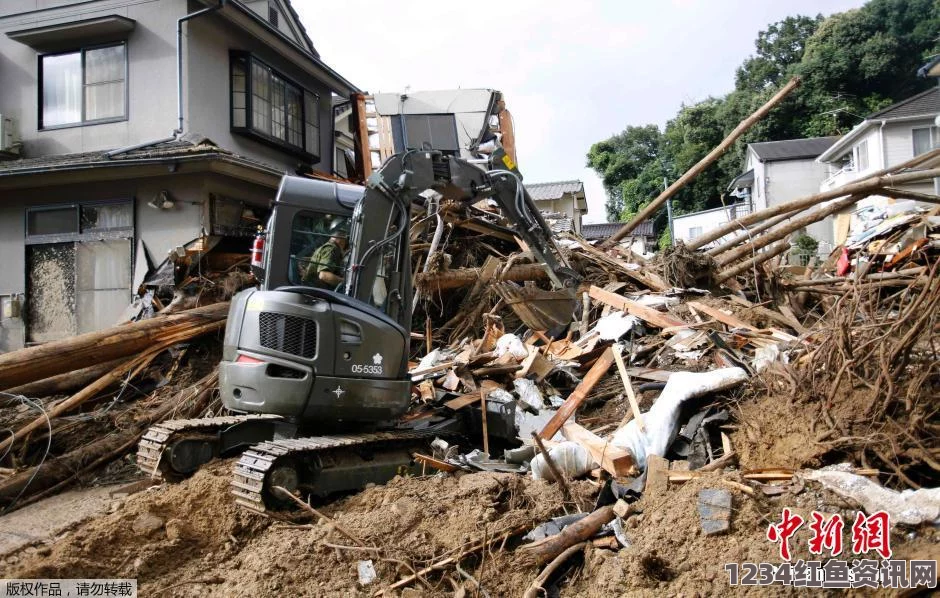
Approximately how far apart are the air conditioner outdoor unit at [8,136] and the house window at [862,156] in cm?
2851

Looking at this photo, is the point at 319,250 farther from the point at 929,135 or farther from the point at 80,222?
the point at 929,135

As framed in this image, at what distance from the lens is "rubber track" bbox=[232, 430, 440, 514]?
4621 millimetres

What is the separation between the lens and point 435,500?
4.73 meters

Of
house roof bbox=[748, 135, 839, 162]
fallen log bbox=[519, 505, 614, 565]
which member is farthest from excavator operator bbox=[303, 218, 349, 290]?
house roof bbox=[748, 135, 839, 162]

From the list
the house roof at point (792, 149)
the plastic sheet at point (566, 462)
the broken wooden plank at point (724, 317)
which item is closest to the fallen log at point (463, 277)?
the broken wooden plank at point (724, 317)

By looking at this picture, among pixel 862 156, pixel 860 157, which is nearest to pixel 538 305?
pixel 862 156

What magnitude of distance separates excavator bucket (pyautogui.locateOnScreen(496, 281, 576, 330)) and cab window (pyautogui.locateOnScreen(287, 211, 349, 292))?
4272mm

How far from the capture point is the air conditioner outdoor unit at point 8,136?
1155cm

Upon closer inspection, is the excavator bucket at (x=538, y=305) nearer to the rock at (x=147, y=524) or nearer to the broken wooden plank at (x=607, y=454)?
the broken wooden plank at (x=607, y=454)

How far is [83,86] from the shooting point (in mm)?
11719

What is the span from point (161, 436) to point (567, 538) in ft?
10.8

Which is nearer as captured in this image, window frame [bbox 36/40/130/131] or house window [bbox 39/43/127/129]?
window frame [bbox 36/40/130/131]

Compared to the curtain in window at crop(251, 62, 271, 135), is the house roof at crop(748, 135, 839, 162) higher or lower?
higher

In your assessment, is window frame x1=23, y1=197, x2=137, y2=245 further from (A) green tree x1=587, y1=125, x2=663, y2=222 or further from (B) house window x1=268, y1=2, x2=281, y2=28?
(A) green tree x1=587, y1=125, x2=663, y2=222
